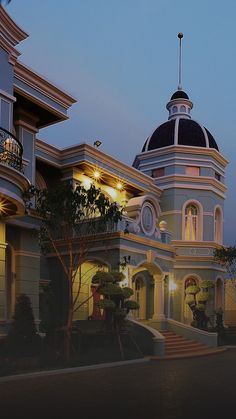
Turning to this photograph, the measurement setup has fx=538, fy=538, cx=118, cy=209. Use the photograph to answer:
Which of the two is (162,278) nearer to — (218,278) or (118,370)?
(218,278)

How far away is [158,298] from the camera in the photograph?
23.1 m

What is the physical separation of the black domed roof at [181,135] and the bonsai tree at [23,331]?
54.8 feet

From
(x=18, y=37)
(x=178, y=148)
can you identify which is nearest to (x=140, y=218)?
(x=178, y=148)

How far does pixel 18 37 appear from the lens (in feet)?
50.0

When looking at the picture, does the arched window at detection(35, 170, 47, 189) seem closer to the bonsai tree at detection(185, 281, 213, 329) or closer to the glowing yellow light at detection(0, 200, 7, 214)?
the glowing yellow light at detection(0, 200, 7, 214)

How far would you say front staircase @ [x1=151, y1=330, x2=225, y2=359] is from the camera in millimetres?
19844

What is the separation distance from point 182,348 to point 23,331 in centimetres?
804

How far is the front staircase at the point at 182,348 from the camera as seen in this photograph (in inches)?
781

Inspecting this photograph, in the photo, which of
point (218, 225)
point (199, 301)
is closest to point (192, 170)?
point (218, 225)

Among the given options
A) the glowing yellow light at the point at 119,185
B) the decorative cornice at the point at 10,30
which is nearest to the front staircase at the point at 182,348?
the glowing yellow light at the point at 119,185

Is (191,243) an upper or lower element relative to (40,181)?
lower

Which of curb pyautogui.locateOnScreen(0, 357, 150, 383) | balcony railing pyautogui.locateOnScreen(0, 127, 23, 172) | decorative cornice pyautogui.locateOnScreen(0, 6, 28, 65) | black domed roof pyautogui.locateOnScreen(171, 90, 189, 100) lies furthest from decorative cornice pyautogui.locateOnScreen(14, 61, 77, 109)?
black domed roof pyautogui.locateOnScreen(171, 90, 189, 100)

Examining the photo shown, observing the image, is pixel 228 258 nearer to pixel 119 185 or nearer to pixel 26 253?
pixel 119 185

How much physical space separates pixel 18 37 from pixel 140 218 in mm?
9750
